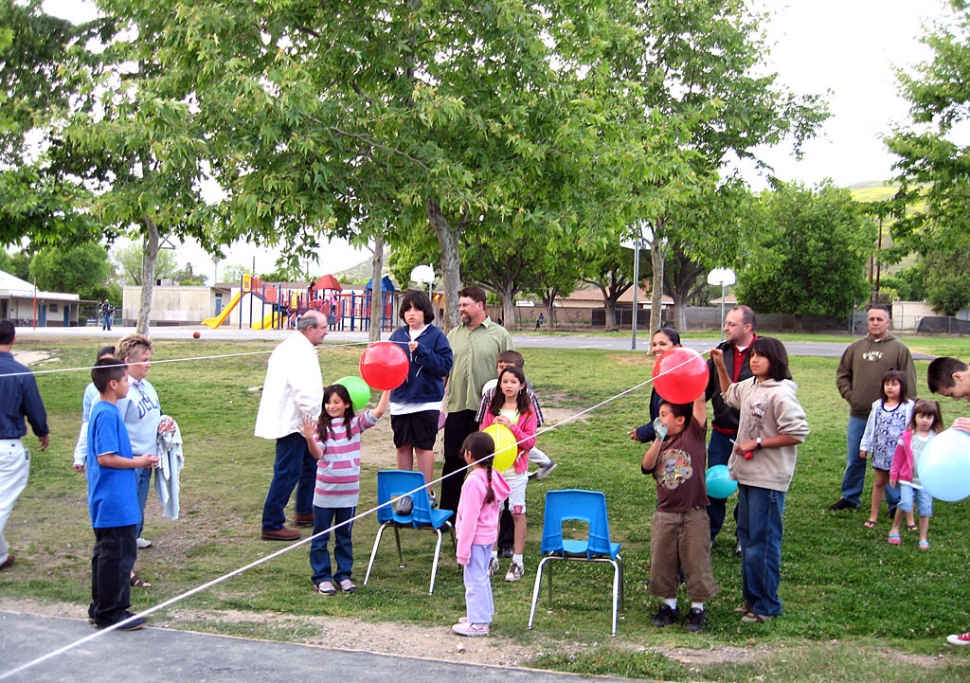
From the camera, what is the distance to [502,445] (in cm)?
573

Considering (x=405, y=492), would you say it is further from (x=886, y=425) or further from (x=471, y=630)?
(x=886, y=425)

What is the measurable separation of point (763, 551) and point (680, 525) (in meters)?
0.51

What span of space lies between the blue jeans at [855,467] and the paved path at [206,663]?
4.66m

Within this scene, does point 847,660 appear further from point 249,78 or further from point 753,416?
point 249,78

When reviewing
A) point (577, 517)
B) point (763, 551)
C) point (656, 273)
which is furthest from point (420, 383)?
point (656, 273)

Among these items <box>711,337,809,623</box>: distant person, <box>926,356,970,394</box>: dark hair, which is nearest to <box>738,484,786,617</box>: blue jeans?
<box>711,337,809,623</box>: distant person

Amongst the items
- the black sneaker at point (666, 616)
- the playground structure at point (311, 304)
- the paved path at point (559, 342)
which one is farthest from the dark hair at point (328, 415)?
the playground structure at point (311, 304)

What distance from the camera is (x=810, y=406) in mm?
15188

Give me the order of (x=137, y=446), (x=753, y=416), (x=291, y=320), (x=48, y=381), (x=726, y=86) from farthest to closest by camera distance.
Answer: (x=291, y=320)
(x=726, y=86)
(x=48, y=381)
(x=137, y=446)
(x=753, y=416)

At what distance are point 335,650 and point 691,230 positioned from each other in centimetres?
1778

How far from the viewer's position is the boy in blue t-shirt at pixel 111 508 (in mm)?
5082

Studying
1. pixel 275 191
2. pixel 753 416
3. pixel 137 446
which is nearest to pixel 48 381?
pixel 275 191

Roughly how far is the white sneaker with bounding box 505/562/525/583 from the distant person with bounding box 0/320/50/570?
11.4ft

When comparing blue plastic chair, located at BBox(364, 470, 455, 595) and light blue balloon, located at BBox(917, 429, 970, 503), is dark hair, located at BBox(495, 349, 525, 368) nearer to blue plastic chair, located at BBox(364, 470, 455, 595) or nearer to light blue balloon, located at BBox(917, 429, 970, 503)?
blue plastic chair, located at BBox(364, 470, 455, 595)
